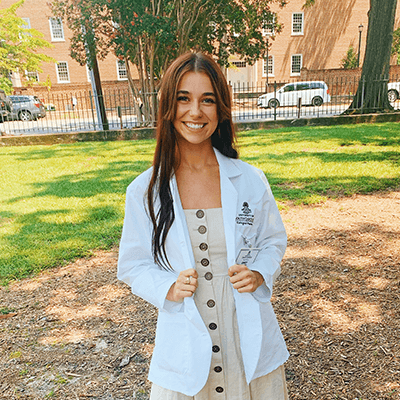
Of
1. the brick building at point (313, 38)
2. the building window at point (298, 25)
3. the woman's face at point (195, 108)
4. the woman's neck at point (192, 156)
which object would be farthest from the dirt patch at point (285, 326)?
the building window at point (298, 25)

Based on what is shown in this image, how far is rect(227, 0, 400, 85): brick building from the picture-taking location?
Result: 121ft

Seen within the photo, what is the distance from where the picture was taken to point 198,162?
70.4 inches

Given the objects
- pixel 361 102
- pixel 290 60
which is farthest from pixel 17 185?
pixel 290 60

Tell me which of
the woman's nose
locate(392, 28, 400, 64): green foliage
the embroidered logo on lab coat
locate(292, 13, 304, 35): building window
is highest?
locate(292, 13, 304, 35): building window

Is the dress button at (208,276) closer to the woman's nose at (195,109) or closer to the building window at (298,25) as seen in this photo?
the woman's nose at (195,109)

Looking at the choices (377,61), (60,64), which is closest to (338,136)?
(377,61)

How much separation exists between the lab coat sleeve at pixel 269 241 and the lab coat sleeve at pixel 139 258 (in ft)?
1.18

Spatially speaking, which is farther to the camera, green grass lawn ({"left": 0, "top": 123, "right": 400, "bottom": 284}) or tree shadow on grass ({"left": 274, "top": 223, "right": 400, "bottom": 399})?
green grass lawn ({"left": 0, "top": 123, "right": 400, "bottom": 284})

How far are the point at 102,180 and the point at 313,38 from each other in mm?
35353

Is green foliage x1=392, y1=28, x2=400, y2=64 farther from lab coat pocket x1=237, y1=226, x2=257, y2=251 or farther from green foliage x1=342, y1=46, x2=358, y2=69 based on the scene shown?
lab coat pocket x1=237, y1=226, x2=257, y2=251

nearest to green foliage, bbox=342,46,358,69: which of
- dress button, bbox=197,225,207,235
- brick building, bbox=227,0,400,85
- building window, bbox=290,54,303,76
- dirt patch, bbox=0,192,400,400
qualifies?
brick building, bbox=227,0,400,85

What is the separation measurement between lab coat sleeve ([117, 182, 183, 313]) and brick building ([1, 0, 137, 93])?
115 ft

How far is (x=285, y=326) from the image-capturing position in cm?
332

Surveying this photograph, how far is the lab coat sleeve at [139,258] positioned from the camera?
1.58 meters
